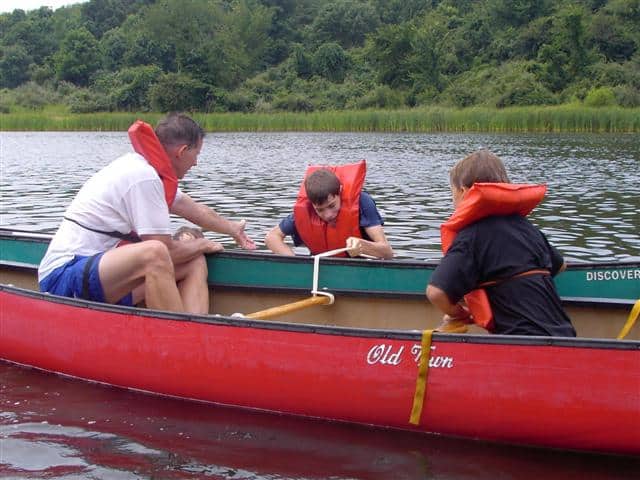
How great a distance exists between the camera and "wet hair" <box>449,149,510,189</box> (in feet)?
13.6

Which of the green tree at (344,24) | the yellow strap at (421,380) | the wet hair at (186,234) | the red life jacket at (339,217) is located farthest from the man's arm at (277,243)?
the green tree at (344,24)

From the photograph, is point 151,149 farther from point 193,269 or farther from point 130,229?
point 193,269

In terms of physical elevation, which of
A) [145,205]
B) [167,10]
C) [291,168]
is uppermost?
[167,10]

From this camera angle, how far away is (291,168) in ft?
67.9

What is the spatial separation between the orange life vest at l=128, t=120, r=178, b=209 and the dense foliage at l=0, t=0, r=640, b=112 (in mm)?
35918

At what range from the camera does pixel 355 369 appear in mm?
4535

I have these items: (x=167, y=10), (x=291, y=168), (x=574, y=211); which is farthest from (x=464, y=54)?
(x=574, y=211)

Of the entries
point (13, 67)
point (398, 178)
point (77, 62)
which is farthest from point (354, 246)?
point (13, 67)

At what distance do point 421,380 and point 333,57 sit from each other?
55178mm

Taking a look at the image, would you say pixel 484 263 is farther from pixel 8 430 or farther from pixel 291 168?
pixel 291 168

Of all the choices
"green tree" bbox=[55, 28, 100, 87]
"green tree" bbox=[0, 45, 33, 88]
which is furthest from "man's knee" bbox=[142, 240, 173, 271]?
"green tree" bbox=[0, 45, 33, 88]

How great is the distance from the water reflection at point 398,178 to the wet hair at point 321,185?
6.75 ft

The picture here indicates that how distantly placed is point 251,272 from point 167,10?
220 feet

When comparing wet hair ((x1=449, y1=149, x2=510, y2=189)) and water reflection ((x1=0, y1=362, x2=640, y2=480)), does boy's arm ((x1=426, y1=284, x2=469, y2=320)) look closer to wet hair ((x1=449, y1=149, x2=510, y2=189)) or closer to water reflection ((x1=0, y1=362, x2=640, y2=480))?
wet hair ((x1=449, y1=149, x2=510, y2=189))
